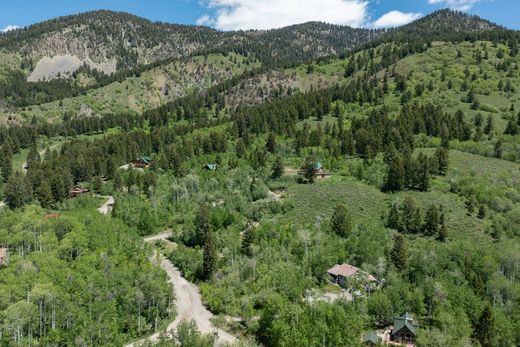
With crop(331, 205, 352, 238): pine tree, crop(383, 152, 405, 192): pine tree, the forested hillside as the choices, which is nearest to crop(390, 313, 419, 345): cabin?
the forested hillside

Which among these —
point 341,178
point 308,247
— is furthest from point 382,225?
point 341,178

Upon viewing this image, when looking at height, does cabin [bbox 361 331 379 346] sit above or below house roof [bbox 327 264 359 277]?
below

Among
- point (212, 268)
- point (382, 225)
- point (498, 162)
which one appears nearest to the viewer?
point (212, 268)

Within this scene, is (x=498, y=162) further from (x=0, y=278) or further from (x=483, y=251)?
(x=0, y=278)

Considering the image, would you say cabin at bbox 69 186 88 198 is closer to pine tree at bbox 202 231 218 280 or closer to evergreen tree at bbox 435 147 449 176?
pine tree at bbox 202 231 218 280

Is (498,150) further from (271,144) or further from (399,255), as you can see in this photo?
(399,255)

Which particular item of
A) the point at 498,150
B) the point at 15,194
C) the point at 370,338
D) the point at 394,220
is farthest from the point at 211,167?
the point at 498,150

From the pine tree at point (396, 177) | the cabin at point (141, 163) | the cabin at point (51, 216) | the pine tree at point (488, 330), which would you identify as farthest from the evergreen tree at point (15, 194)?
the pine tree at point (488, 330)
